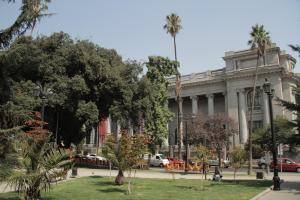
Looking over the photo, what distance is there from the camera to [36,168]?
1348 cm

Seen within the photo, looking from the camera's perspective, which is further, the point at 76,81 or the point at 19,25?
the point at 76,81

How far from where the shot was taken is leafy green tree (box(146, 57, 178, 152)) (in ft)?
155

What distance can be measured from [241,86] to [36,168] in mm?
60235

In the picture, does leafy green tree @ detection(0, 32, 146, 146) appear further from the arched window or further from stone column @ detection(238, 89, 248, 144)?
the arched window

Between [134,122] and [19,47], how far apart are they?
83.0 feet

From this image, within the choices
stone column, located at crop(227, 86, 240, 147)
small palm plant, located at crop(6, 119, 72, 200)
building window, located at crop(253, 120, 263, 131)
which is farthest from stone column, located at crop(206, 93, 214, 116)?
small palm plant, located at crop(6, 119, 72, 200)

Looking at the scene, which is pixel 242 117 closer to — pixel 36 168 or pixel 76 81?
pixel 76 81

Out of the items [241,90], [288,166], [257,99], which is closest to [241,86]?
[241,90]

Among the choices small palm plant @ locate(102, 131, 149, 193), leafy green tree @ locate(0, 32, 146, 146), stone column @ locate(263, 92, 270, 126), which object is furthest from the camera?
stone column @ locate(263, 92, 270, 126)

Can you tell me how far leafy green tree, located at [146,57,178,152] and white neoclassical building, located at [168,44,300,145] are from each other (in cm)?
2257

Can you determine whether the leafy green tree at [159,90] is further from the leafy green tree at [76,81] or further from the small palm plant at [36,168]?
the small palm plant at [36,168]

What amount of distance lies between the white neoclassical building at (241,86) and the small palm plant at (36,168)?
2124 inches

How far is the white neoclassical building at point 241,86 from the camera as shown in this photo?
215ft

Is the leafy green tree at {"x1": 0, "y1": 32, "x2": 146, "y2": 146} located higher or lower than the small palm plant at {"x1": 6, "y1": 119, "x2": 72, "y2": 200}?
higher
